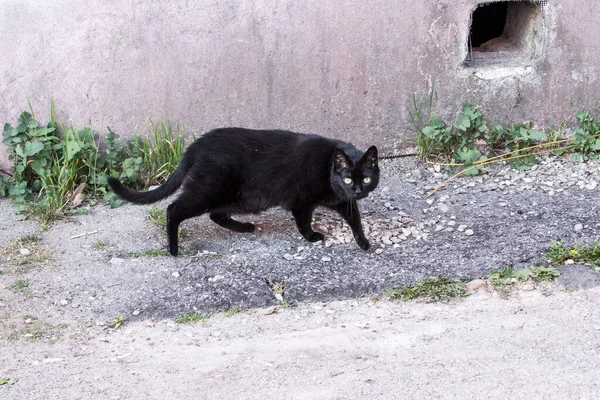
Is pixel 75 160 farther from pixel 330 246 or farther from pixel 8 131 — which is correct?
pixel 330 246

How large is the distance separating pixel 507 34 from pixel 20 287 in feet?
14.4

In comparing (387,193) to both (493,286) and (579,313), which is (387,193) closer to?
(493,286)

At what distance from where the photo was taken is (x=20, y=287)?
4648 mm

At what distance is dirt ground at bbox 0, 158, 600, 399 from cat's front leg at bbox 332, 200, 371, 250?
81mm

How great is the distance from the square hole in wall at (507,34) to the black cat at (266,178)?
1752 mm

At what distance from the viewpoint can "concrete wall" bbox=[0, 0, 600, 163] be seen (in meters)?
5.62

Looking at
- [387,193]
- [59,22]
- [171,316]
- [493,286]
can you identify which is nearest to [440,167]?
[387,193]

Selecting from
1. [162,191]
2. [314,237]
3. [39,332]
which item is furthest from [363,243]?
[39,332]

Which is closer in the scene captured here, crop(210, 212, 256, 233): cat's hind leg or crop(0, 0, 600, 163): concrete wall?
crop(210, 212, 256, 233): cat's hind leg

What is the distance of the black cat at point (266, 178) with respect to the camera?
493 centimetres

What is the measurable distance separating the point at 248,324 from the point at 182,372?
568 millimetres

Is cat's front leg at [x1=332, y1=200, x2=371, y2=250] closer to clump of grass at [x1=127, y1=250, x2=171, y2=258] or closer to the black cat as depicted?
the black cat

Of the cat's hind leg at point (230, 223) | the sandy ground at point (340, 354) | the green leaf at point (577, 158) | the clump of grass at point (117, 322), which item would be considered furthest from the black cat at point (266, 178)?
the green leaf at point (577, 158)

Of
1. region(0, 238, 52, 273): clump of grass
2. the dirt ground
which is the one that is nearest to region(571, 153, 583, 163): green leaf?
the dirt ground
